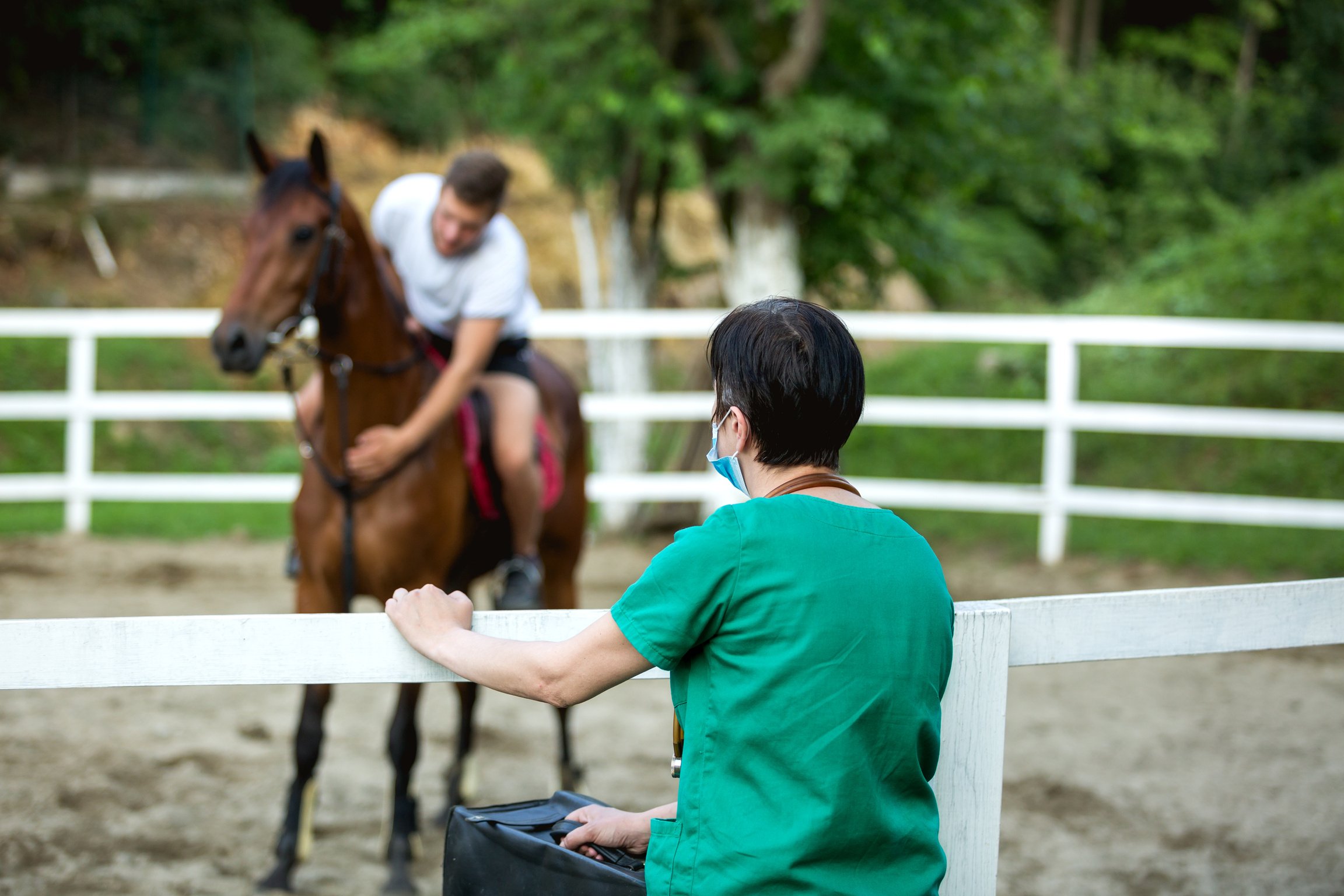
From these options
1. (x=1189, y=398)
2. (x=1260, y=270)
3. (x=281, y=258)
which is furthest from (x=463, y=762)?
(x=1260, y=270)

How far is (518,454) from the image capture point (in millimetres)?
4203

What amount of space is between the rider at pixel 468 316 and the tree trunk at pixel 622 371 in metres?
4.97

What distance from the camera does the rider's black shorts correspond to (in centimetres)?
444

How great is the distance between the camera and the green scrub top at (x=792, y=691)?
1.46 metres

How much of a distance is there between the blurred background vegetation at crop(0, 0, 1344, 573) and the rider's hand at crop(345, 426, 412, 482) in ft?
16.4

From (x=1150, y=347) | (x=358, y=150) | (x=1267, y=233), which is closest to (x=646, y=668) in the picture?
(x=1150, y=347)

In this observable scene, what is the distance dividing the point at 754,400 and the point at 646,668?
0.40m

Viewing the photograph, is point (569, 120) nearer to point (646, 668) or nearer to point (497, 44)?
point (497, 44)

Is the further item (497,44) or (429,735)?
(497,44)

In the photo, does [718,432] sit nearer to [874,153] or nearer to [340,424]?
[340,424]

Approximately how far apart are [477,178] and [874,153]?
19.2 feet

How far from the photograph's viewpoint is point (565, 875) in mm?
1641

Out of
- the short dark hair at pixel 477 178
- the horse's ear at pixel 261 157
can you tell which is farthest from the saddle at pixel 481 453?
the horse's ear at pixel 261 157

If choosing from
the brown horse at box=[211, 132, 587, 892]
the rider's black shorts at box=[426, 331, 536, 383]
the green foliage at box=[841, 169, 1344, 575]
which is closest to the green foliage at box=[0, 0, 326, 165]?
the green foliage at box=[841, 169, 1344, 575]
